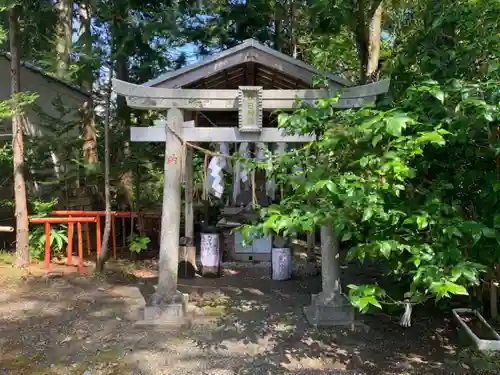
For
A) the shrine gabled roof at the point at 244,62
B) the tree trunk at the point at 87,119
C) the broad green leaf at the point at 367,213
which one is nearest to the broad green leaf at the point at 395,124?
the broad green leaf at the point at 367,213

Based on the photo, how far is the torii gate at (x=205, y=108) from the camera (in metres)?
5.52

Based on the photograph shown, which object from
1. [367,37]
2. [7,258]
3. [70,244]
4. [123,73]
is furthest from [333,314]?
[123,73]

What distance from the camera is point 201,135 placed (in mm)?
5762

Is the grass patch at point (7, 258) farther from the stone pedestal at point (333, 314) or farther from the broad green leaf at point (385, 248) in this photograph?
the broad green leaf at point (385, 248)

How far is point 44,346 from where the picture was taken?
4816mm

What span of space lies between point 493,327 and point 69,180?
8537 millimetres

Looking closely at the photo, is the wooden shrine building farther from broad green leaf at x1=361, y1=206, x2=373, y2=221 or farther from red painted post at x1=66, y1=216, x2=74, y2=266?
red painted post at x1=66, y1=216, x2=74, y2=266

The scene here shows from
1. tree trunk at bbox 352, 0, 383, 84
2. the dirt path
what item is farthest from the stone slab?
tree trunk at bbox 352, 0, 383, 84

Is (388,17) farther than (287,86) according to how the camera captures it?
Yes

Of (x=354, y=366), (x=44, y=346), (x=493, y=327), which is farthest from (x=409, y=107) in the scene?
(x=44, y=346)

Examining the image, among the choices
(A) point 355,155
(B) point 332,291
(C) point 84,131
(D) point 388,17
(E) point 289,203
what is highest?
(D) point 388,17

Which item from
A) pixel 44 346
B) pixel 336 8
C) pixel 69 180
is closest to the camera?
pixel 44 346

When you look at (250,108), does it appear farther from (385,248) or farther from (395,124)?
(385,248)

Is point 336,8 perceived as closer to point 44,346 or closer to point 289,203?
point 289,203
